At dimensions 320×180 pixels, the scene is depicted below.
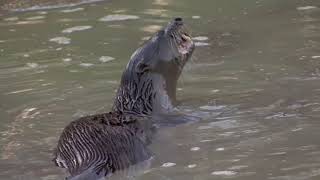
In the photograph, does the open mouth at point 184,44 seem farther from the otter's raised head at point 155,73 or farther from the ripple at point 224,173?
the ripple at point 224,173

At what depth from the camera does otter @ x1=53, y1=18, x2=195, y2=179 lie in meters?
5.82

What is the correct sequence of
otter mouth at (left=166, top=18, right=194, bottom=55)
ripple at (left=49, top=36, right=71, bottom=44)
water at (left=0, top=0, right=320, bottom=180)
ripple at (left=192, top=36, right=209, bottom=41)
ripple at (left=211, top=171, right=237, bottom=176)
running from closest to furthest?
ripple at (left=211, top=171, right=237, bottom=176) < water at (left=0, top=0, right=320, bottom=180) < otter mouth at (left=166, top=18, right=194, bottom=55) < ripple at (left=192, top=36, right=209, bottom=41) < ripple at (left=49, top=36, right=71, bottom=44)

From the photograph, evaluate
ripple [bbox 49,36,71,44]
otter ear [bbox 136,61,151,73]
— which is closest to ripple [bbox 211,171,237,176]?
otter ear [bbox 136,61,151,73]

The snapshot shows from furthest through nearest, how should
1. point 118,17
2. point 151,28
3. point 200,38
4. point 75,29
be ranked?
point 118,17, point 75,29, point 151,28, point 200,38

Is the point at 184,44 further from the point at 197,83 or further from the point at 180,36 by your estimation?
the point at 197,83

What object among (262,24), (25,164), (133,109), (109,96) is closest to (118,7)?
(262,24)

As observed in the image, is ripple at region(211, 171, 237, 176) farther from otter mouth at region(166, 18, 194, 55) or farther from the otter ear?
otter mouth at region(166, 18, 194, 55)

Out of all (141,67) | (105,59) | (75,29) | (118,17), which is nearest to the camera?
(141,67)

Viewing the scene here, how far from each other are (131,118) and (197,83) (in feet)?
4.84

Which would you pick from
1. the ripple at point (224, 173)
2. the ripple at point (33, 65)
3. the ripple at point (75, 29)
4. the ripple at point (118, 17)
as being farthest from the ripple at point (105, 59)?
the ripple at point (224, 173)

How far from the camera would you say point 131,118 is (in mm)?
6605

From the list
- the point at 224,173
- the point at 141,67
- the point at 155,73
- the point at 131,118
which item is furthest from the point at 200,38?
the point at 224,173

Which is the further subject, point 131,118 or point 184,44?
point 184,44

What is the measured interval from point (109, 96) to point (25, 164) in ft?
6.03
